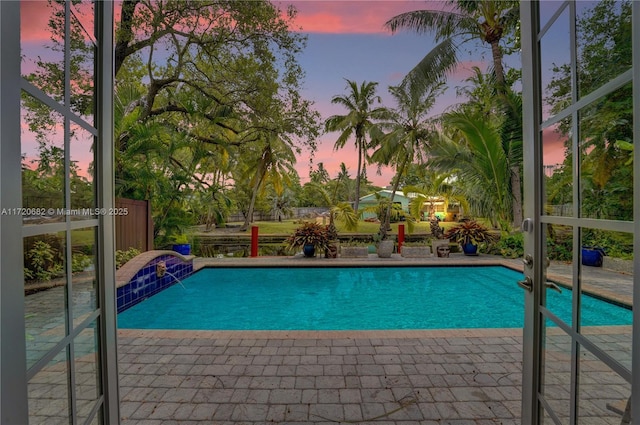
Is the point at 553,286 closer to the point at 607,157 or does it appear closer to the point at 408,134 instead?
the point at 607,157

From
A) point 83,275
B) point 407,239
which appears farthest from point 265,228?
point 83,275

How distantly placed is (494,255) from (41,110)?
9.89 metres

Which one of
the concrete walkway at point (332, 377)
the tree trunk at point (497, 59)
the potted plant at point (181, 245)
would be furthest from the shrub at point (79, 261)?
the tree trunk at point (497, 59)

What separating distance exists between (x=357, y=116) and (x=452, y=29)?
548 cm

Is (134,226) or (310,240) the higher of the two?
(134,226)

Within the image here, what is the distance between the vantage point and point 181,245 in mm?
7938

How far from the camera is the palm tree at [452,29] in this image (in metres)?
8.37

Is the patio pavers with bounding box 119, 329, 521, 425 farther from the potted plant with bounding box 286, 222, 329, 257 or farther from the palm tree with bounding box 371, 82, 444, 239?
the palm tree with bounding box 371, 82, 444, 239

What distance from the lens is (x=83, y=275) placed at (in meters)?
1.16

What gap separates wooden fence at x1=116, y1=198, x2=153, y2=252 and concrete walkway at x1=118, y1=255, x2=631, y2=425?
3.30m

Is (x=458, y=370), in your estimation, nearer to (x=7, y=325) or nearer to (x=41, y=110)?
(x=7, y=325)

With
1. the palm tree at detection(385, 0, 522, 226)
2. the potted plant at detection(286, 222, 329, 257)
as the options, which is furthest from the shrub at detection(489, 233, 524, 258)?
the potted plant at detection(286, 222, 329, 257)

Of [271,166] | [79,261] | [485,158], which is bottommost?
[79,261]

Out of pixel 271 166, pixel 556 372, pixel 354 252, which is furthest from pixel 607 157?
pixel 271 166
